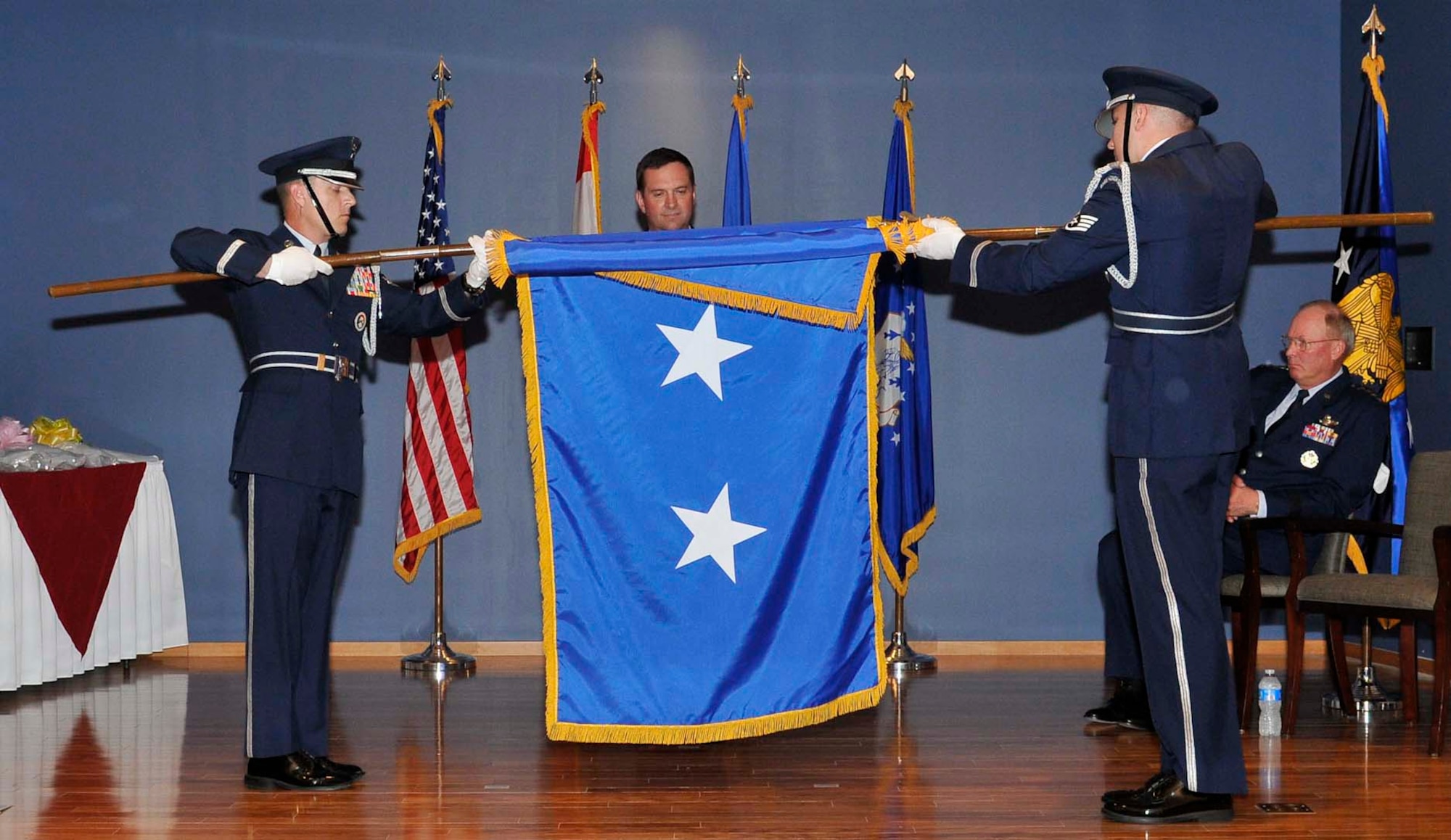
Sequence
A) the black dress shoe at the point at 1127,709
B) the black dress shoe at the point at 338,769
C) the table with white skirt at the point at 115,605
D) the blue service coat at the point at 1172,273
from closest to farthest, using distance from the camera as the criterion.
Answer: the blue service coat at the point at 1172,273 < the black dress shoe at the point at 338,769 < the black dress shoe at the point at 1127,709 < the table with white skirt at the point at 115,605

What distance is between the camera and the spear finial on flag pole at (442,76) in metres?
5.83

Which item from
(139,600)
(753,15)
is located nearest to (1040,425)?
(753,15)

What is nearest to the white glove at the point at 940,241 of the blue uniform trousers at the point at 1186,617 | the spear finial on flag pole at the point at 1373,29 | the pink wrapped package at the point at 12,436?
the blue uniform trousers at the point at 1186,617

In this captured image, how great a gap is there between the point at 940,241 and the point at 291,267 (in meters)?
1.66

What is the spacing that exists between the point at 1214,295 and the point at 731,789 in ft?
5.72

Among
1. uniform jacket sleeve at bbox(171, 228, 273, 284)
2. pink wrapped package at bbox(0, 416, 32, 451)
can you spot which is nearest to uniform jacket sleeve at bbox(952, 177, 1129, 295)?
uniform jacket sleeve at bbox(171, 228, 273, 284)

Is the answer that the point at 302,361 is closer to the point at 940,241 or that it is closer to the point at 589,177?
the point at 940,241

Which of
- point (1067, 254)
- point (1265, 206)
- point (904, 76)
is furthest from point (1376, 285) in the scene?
point (1067, 254)

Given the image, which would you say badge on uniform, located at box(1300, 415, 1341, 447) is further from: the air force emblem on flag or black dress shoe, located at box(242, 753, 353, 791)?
black dress shoe, located at box(242, 753, 353, 791)

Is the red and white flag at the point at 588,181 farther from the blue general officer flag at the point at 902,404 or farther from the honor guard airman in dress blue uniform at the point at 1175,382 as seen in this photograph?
the honor guard airman in dress blue uniform at the point at 1175,382

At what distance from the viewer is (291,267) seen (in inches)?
140

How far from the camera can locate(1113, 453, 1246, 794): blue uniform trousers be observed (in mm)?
3211

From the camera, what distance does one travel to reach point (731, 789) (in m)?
3.62

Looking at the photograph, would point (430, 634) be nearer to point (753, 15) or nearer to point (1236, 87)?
point (753, 15)
